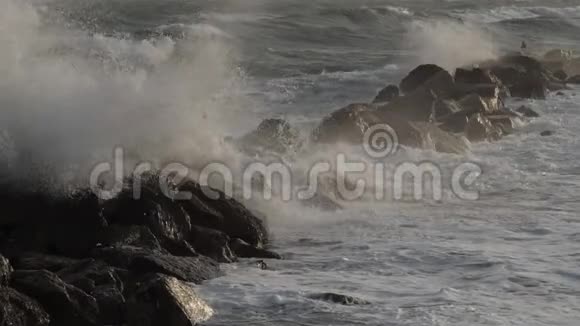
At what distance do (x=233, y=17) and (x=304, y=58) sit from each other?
696 centimetres

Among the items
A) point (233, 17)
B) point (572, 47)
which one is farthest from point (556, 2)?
point (233, 17)

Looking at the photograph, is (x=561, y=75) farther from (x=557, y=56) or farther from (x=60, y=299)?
(x=60, y=299)

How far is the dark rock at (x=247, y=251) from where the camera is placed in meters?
10.7

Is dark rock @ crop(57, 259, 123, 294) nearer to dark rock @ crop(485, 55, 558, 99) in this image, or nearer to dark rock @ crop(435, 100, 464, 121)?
dark rock @ crop(435, 100, 464, 121)

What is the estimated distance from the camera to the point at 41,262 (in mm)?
9484

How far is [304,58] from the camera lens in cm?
2844

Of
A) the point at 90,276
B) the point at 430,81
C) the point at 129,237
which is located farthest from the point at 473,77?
the point at 90,276

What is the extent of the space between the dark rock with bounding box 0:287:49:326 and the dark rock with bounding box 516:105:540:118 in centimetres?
1328

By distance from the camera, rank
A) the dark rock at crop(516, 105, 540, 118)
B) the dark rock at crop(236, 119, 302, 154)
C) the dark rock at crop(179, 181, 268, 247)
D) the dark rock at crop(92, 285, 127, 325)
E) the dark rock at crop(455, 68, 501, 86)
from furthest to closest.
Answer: the dark rock at crop(455, 68, 501, 86)
the dark rock at crop(516, 105, 540, 118)
the dark rock at crop(236, 119, 302, 154)
the dark rock at crop(179, 181, 268, 247)
the dark rock at crop(92, 285, 127, 325)

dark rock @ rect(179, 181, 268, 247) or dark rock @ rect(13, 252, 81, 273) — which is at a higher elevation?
dark rock @ rect(179, 181, 268, 247)

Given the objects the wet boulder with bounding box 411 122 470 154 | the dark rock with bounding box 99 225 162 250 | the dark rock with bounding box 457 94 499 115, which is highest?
the dark rock with bounding box 457 94 499 115

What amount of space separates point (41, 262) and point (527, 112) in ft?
41.3

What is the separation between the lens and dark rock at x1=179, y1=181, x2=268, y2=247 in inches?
432

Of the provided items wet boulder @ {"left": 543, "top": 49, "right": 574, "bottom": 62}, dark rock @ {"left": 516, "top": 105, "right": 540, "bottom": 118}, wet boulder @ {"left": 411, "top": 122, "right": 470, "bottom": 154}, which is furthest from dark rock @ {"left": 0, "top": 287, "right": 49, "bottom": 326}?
wet boulder @ {"left": 543, "top": 49, "right": 574, "bottom": 62}
